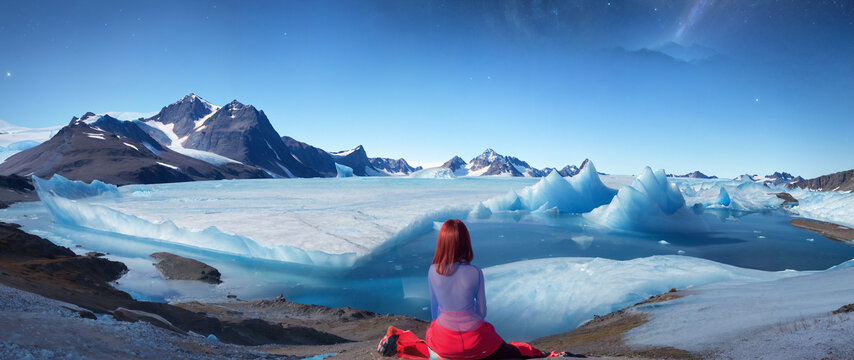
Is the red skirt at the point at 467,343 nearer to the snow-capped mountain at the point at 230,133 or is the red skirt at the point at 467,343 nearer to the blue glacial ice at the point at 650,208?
the blue glacial ice at the point at 650,208

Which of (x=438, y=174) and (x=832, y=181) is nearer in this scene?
(x=438, y=174)

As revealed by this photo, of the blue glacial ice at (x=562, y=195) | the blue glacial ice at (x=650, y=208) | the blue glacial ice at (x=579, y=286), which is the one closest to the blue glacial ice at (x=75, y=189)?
the blue glacial ice at (x=562, y=195)

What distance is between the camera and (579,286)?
1020 cm

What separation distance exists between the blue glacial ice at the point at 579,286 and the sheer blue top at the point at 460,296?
5.52 metres

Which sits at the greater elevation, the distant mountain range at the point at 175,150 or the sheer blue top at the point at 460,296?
the distant mountain range at the point at 175,150

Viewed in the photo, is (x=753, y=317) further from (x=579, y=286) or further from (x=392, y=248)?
(x=392, y=248)

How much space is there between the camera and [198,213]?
2022cm

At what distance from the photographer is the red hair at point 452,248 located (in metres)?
3.26

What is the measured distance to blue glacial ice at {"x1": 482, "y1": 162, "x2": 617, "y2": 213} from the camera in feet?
87.5

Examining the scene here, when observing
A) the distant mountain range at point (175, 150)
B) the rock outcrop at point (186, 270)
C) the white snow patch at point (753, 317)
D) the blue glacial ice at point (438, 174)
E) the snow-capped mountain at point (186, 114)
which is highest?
the snow-capped mountain at point (186, 114)

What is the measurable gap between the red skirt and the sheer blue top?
5 centimetres

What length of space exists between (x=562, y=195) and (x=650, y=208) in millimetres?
6185

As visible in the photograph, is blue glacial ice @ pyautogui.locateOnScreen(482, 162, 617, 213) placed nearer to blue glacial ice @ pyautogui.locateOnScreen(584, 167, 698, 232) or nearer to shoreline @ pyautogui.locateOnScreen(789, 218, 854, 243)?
blue glacial ice @ pyautogui.locateOnScreen(584, 167, 698, 232)

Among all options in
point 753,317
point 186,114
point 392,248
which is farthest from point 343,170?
point 186,114
